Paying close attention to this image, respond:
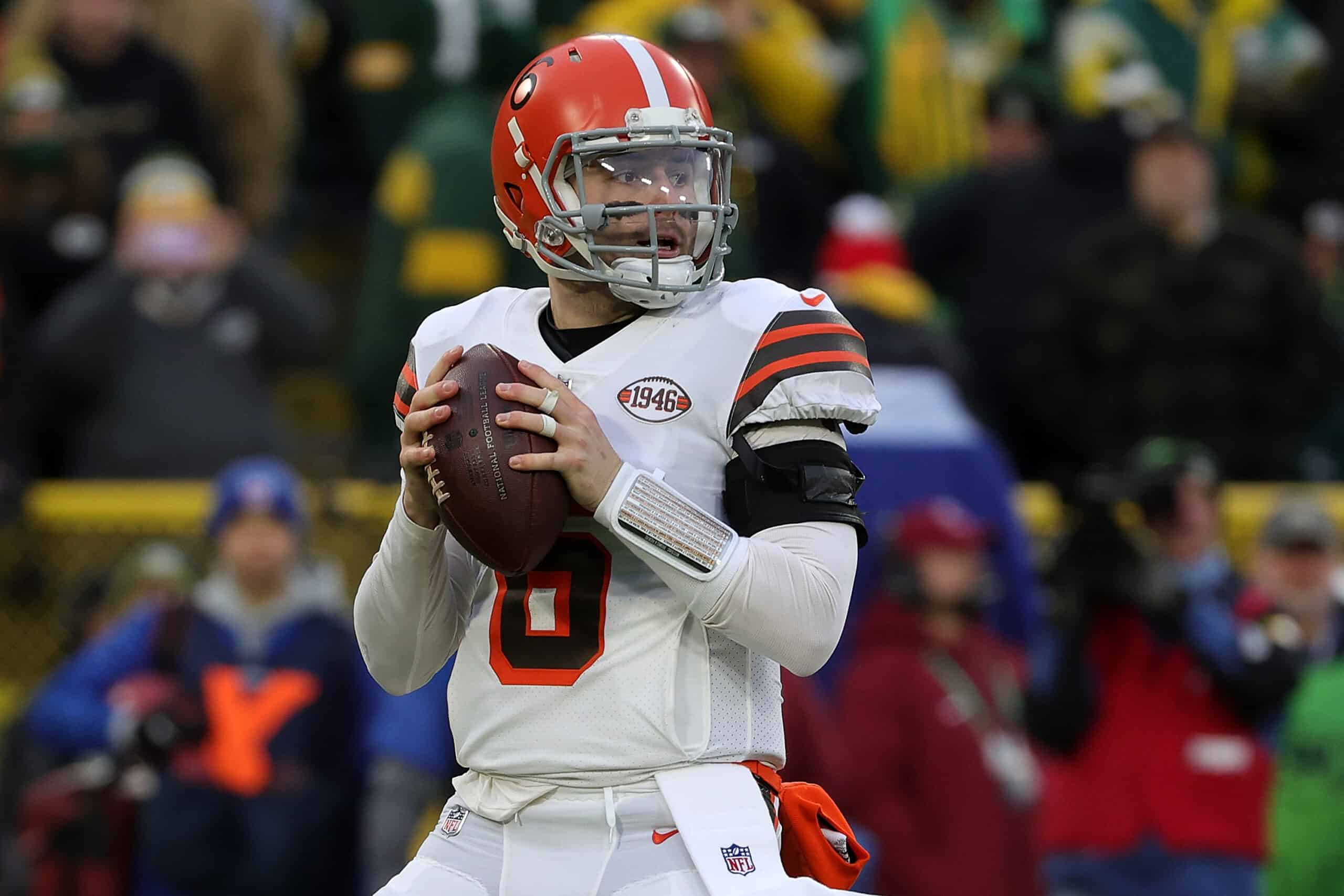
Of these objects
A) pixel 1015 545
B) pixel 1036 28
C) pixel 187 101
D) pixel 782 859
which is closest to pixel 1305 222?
pixel 1036 28

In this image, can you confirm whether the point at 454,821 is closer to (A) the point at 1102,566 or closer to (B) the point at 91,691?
(A) the point at 1102,566

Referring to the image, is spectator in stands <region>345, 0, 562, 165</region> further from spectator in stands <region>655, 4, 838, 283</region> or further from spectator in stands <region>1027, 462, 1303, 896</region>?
spectator in stands <region>1027, 462, 1303, 896</region>

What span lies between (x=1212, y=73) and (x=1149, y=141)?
1.61 m

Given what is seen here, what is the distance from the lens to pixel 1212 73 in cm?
965

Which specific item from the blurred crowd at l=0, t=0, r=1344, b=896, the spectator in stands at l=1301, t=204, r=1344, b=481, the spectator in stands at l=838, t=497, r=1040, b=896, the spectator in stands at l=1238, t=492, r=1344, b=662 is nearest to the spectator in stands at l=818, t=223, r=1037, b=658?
the blurred crowd at l=0, t=0, r=1344, b=896

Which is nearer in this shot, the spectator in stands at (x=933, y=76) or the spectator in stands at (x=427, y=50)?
the spectator in stands at (x=427, y=50)

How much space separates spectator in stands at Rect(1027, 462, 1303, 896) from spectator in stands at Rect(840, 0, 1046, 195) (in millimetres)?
3002

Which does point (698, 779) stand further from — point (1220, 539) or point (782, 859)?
point (1220, 539)

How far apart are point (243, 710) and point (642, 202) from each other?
367 cm

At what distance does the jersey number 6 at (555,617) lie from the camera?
3.26 metres

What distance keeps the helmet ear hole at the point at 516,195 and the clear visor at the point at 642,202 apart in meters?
0.10

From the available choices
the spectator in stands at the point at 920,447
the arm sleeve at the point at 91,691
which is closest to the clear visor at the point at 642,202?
the spectator in stands at the point at 920,447

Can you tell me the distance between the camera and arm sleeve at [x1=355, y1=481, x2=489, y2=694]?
3379 mm

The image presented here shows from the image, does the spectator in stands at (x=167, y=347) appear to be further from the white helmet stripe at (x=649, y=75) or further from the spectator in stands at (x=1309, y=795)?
the white helmet stripe at (x=649, y=75)
